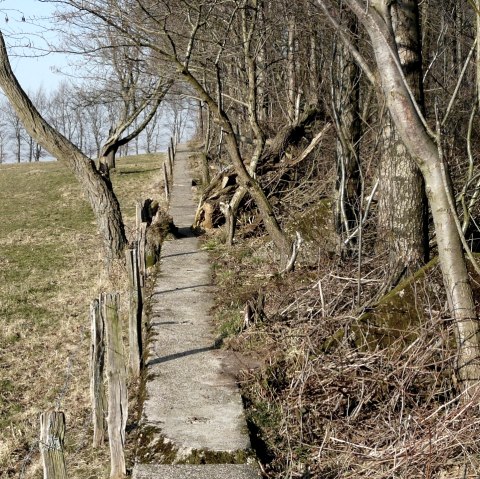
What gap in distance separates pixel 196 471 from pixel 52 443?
144cm

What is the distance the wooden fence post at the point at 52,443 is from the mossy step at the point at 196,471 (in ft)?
3.68

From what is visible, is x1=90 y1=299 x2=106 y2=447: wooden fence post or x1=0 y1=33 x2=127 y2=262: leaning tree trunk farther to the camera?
x1=0 y1=33 x2=127 y2=262: leaning tree trunk

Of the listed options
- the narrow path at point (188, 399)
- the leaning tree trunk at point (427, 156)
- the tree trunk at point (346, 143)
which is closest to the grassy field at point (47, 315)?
the narrow path at point (188, 399)

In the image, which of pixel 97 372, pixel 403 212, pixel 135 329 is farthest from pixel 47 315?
pixel 403 212

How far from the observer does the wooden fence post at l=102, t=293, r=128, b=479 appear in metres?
5.58

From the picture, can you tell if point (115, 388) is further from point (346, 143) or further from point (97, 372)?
point (346, 143)

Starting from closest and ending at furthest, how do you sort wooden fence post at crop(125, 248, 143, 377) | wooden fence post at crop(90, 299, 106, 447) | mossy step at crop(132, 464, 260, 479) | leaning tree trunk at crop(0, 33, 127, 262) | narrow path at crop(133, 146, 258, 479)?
mossy step at crop(132, 464, 260, 479) < narrow path at crop(133, 146, 258, 479) < wooden fence post at crop(90, 299, 106, 447) < wooden fence post at crop(125, 248, 143, 377) < leaning tree trunk at crop(0, 33, 127, 262)

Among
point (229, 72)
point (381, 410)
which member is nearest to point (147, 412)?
point (381, 410)

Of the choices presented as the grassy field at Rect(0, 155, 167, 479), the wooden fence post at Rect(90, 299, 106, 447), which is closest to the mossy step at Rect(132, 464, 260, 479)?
the grassy field at Rect(0, 155, 167, 479)

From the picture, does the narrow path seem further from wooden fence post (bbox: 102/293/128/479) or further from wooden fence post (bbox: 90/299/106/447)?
wooden fence post (bbox: 90/299/106/447)

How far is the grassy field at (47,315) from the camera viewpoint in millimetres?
6742

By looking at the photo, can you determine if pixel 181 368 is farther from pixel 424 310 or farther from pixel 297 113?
pixel 297 113

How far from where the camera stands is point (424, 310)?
659cm

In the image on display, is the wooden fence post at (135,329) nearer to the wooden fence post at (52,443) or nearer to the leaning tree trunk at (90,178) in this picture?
the wooden fence post at (52,443)
